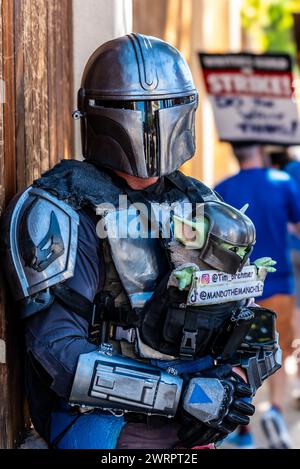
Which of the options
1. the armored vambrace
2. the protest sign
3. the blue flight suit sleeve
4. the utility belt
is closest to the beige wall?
the blue flight suit sleeve

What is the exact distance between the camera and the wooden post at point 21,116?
3.74 metres

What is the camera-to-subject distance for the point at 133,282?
3613 millimetres

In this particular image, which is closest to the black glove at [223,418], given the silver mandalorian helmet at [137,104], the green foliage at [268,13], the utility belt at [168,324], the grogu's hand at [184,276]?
the utility belt at [168,324]

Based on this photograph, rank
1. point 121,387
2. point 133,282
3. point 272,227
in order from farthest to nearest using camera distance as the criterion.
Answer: point 272,227 → point 133,282 → point 121,387

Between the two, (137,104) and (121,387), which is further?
(137,104)

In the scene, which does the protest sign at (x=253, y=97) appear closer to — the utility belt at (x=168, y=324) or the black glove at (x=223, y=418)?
the utility belt at (x=168, y=324)

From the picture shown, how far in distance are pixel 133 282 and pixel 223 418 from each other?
0.53m

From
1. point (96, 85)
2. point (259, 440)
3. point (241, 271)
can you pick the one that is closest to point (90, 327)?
point (241, 271)

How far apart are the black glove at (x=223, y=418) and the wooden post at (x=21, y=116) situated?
0.65 m

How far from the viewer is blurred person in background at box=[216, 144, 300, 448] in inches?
290

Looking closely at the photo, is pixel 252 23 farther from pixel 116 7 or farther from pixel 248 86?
pixel 116 7

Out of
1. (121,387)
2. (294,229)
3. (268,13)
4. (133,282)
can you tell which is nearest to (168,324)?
(133,282)

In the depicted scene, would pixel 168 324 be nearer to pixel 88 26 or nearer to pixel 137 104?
pixel 137 104

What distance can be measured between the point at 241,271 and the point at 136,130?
0.58m
